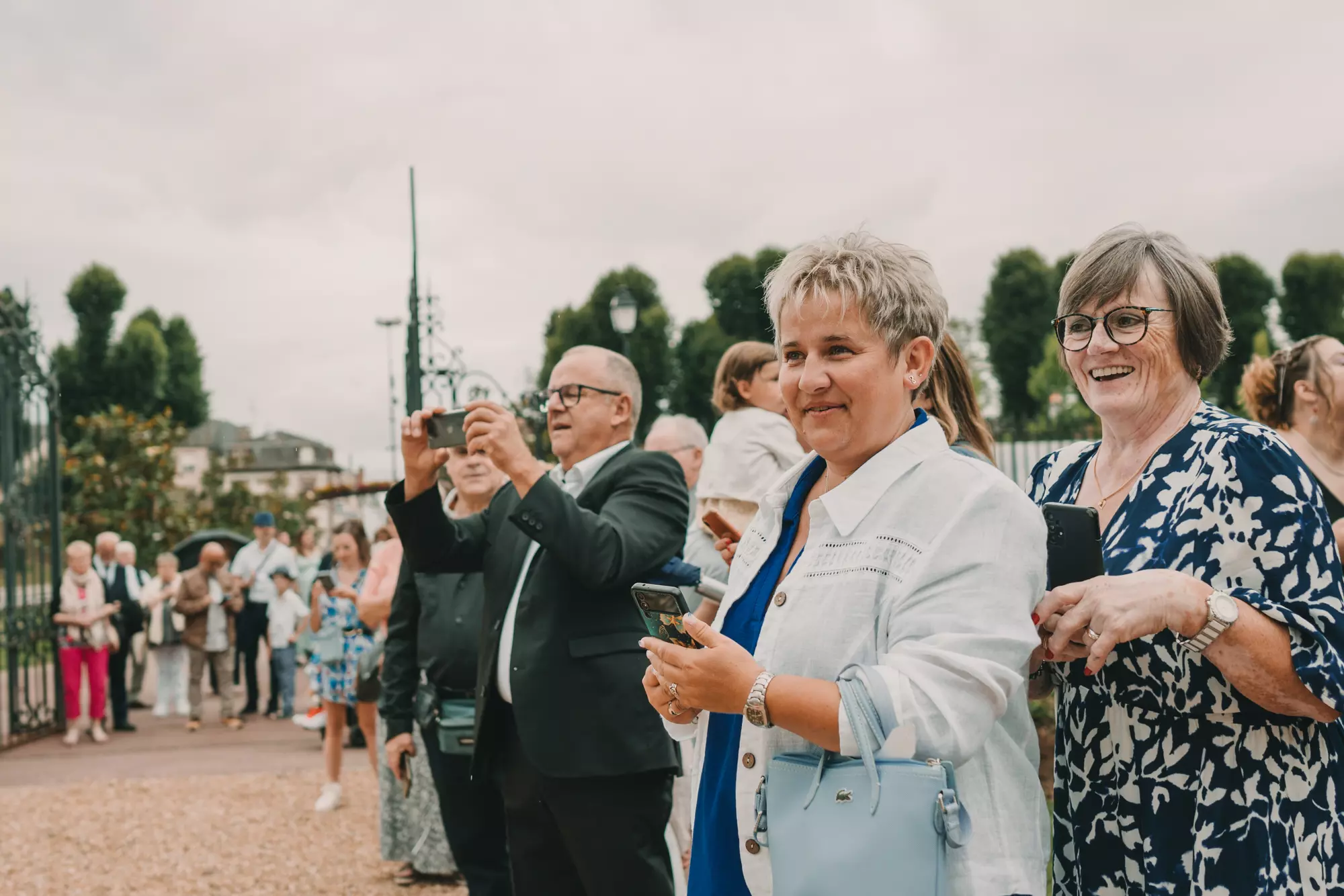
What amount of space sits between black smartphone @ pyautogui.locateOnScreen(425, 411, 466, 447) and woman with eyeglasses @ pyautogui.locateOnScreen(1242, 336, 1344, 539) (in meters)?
2.85

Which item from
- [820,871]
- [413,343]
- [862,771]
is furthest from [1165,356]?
[413,343]

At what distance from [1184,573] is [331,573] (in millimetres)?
7312

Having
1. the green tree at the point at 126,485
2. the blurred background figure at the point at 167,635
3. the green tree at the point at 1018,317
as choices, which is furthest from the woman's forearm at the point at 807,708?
the green tree at the point at 1018,317

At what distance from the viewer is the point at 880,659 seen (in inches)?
69.7

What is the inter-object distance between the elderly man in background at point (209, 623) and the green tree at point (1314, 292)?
1536 inches

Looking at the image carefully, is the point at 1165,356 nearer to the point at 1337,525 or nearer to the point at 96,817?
the point at 1337,525

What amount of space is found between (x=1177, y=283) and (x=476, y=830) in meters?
3.34

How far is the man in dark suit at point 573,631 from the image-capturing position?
323cm

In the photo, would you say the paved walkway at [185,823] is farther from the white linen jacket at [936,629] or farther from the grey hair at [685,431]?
the white linen jacket at [936,629]

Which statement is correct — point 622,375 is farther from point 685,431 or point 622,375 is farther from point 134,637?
point 134,637

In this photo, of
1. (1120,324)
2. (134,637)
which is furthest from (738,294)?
(1120,324)

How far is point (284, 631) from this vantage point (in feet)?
42.9

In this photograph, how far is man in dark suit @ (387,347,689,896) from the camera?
10.6ft

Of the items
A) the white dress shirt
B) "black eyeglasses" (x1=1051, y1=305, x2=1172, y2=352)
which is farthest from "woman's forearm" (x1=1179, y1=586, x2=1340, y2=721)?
the white dress shirt
